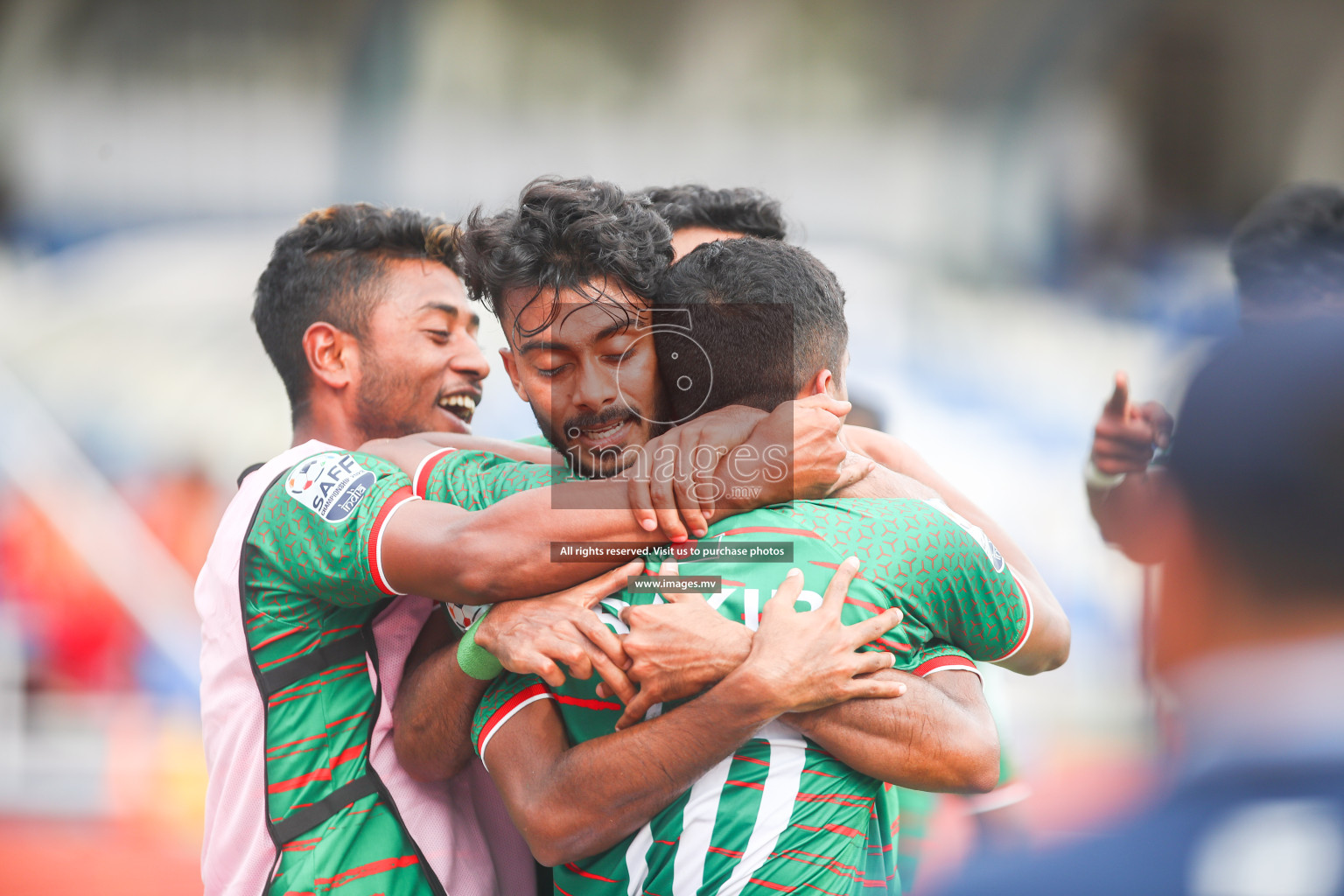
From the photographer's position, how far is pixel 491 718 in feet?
4.38

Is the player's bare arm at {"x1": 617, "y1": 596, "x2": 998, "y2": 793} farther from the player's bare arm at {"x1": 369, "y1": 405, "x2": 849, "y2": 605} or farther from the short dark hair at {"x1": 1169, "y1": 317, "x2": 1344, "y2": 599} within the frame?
the short dark hair at {"x1": 1169, "y1": 317, "x2": 1344, "y2": 599}

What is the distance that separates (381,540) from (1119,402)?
2009mm

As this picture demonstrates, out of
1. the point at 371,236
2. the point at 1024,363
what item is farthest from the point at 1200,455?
the point at 1024,363

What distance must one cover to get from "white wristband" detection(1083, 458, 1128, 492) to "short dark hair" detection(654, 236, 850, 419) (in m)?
→ 1.57

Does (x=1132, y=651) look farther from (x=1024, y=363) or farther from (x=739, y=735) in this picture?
(x=739, y=735)

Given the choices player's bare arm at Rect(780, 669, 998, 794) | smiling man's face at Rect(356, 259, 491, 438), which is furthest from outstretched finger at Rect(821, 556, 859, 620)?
smiling man's face at Rect(356, 259, 491, 438)

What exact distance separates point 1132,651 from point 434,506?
5.50m

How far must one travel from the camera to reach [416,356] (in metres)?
1.94

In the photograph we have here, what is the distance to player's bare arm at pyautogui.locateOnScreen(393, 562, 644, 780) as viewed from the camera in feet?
3.97

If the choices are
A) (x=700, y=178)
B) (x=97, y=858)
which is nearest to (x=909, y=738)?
(x=700, y=178)

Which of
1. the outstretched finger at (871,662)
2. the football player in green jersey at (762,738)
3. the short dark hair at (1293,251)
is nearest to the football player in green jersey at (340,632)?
the football player in green jersey at (762,738)

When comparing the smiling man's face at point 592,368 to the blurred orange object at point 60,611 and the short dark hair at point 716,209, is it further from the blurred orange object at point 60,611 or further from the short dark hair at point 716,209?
the blurred orange object at point 60,611

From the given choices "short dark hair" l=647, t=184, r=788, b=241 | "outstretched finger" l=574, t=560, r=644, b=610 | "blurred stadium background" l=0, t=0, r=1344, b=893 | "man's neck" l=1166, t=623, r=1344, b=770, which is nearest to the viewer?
"outstretched finger" l=574, t=560, r=644, b=610

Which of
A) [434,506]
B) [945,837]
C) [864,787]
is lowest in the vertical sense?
[945,837]
